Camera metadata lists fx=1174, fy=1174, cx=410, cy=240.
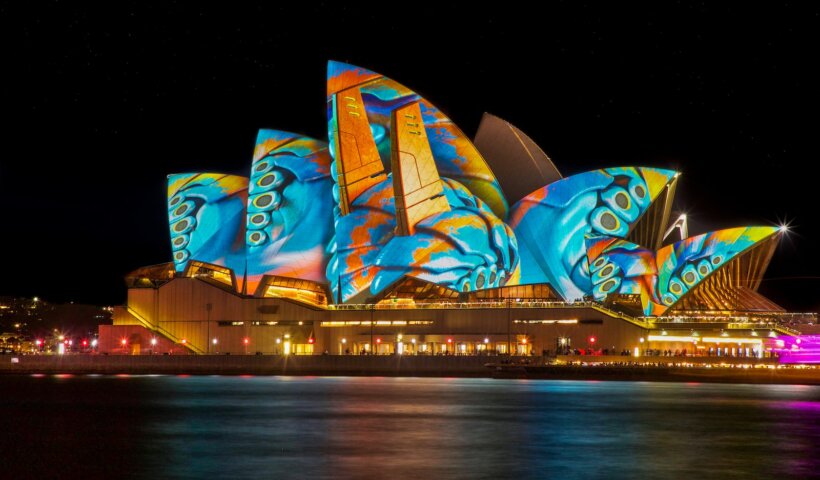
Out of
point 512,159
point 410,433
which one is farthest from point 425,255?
point 410,433

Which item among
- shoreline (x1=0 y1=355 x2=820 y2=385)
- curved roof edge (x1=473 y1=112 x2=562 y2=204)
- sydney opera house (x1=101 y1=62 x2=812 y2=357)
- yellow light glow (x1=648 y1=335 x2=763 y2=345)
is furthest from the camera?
curved roof edge (x1=473 y1=112 x2=562 y2=204)

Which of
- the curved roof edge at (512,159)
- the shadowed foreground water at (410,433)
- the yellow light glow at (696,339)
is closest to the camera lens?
the shadowed foreground water at (410,433)

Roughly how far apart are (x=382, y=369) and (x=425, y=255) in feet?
26.5

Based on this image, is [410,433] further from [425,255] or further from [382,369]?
[425,255]

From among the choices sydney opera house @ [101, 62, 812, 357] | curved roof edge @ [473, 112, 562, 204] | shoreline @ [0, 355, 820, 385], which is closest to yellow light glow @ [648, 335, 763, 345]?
sydney opera house @ [101, 62, 812, 357]

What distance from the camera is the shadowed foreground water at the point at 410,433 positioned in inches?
977

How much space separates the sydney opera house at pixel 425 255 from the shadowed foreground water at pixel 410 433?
73.0 feet

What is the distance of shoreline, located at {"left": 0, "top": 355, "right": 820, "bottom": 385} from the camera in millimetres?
62625

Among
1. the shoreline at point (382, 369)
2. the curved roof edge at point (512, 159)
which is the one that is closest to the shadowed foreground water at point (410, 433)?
the shoreline at point (382, 369)

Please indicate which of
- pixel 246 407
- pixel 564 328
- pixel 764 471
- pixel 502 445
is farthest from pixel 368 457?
pixel 564 328

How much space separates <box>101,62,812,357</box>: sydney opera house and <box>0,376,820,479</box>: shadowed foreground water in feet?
73.0

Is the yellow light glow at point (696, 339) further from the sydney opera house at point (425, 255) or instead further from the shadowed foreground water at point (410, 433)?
the shadowed foreground water at point (410, 433)

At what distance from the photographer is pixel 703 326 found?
74188 mm

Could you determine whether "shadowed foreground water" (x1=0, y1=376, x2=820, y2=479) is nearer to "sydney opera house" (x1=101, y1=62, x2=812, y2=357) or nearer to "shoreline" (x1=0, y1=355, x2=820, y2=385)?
"shoreline" (x1=0, y1=355, x2=820, y2=385)
